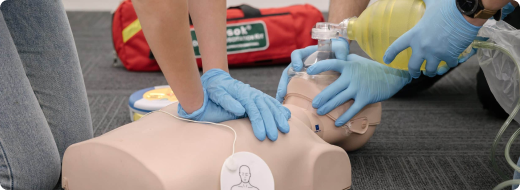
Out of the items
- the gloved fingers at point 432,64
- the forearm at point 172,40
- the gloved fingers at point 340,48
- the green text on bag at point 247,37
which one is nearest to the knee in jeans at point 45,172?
the forearm at point 172,40

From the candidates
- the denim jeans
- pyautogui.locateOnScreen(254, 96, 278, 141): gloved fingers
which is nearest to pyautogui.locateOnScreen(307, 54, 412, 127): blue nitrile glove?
pyautogui.locateOnScreen(254, 96, 278, 141): gloved fingers

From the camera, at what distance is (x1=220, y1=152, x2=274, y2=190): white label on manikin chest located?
31.1 inches

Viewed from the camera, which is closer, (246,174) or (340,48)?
(246,174)

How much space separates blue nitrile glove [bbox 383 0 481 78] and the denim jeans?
0.81m

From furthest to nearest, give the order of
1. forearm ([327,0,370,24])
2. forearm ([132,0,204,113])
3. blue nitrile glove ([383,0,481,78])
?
1. forearm ([327,0,370,24])
2. blue nitrile glove ([383,0,481,78])
3. forearm ([132,0,204,113])

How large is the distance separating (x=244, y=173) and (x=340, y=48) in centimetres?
59

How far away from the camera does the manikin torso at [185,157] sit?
75 centimetres

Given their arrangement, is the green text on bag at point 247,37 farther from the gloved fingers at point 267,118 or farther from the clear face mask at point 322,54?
the gloved fingers at point 267,118

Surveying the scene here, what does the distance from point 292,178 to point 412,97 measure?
1191 millimetres

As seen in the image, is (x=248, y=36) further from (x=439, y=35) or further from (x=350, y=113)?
(x=439, y=35)

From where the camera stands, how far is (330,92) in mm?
1148

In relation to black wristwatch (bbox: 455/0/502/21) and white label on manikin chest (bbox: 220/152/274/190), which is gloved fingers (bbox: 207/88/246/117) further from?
black wristwatch (bbox: 455/0/502/21)

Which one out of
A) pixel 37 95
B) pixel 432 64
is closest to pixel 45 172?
pixel 37 95

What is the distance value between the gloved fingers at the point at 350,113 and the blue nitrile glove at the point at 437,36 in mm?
163
